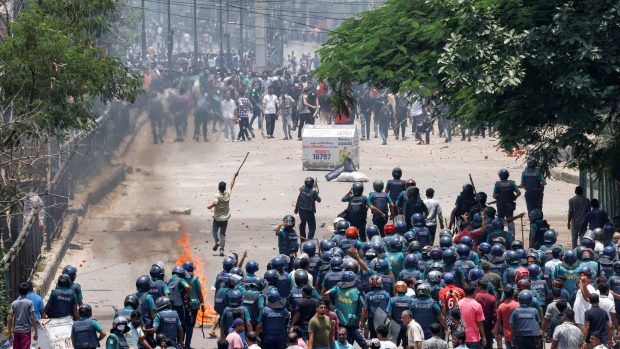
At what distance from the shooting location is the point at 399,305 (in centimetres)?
1650

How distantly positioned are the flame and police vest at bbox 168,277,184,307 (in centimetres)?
80

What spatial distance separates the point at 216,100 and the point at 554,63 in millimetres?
23320

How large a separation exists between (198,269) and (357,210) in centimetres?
283

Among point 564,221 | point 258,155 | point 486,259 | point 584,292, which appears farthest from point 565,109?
point 258,155

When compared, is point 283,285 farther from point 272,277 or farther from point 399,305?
point 399,305

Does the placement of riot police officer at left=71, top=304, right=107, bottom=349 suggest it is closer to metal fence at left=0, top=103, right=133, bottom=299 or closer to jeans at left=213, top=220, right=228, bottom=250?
metal fence at left=0, top=103, right=133, bottom=299

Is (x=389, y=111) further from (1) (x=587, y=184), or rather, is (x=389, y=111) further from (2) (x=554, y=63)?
(2) (x=554, y=63)

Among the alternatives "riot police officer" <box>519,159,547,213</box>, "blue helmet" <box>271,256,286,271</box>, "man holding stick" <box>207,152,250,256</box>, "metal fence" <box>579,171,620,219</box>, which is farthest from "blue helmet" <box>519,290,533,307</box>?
"man holding stick" <box>207,152,250,256</box>

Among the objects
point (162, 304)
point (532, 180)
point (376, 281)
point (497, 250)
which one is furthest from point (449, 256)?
point (532, 180)

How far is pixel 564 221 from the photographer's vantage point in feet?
90.1

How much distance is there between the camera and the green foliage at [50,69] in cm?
1936

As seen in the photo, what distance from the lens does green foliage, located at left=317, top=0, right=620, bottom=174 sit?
19.2 meters

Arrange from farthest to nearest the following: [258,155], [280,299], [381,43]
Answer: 1. [258,155]
2. [381,43]
3. [280,299]

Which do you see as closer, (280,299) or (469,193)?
(280,299)
